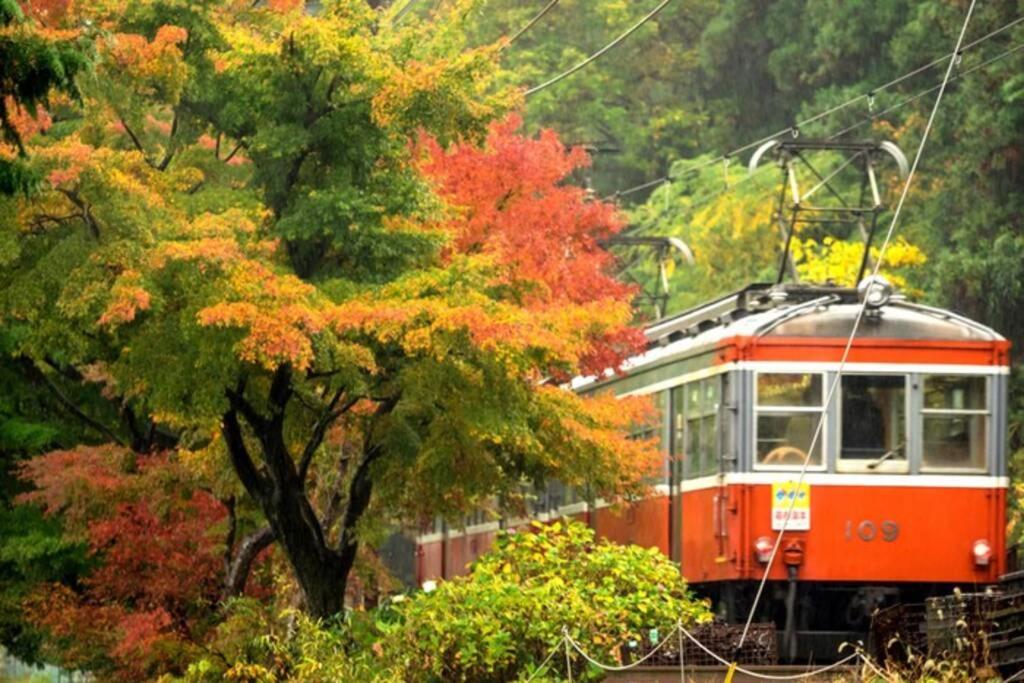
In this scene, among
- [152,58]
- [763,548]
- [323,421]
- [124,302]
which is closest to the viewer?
[124,302]

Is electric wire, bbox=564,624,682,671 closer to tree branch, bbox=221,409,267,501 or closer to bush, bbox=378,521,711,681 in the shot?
bush, bbox=378,521,711,681

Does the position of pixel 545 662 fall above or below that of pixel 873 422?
below

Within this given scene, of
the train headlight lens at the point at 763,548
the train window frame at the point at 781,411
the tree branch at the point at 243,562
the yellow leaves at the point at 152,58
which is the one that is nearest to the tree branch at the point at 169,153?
the yellow leaves at the point at 152,58

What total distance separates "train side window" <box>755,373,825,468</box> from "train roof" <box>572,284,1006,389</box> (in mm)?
401

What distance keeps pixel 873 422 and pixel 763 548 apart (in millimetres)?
1450

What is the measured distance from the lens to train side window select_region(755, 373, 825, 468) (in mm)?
19109

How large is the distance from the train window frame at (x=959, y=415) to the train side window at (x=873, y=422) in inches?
6.0

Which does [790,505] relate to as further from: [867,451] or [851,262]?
[851,262]

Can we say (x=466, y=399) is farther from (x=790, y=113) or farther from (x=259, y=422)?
(x=790, y=113)

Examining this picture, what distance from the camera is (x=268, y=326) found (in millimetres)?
15422

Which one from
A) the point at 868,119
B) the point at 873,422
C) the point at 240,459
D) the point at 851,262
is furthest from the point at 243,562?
the point at 868,119

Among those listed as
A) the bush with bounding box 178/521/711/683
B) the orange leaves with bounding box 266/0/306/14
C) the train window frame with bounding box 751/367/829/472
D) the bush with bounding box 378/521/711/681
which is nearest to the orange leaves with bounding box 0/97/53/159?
the orange leaves with bounding box 266/0/306/14

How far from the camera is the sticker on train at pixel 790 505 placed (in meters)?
19.0

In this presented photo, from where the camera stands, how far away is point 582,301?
69.6 feet
